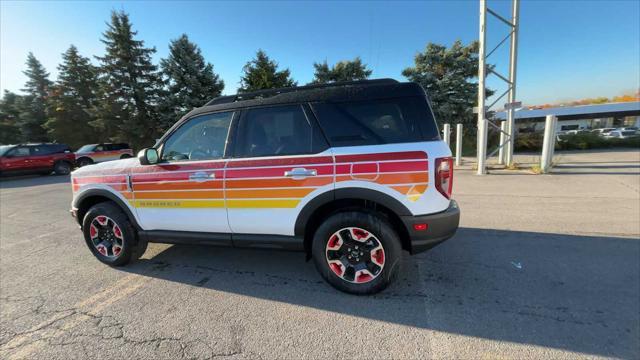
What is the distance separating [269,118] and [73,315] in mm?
2684

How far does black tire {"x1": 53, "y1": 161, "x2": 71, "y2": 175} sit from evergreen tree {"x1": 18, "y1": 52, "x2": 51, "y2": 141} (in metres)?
19.3

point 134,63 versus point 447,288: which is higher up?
point 134,63

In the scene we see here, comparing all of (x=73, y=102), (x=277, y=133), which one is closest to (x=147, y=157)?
(x=277, y=133)

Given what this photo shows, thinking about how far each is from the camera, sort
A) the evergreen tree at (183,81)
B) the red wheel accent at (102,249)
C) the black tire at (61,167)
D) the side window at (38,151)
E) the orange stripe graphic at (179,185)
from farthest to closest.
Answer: the evergreen tree at (183,81) < the black tire at (61,167) < the side window at (38,151) < the red wheel accent at (102,249) < the orange stripe graphic at (179,185)

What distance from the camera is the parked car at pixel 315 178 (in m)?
2.59

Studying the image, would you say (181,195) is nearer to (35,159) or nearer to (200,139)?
(200,139)

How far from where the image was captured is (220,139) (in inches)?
122

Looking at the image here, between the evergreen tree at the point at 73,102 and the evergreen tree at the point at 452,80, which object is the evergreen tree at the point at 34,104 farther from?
the evergreen tree at the point at 452,80

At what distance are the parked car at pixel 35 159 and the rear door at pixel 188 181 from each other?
1628cm

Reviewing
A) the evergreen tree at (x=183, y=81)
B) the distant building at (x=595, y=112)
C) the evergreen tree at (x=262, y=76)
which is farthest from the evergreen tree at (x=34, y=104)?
the distant building at (x=595, y=112)

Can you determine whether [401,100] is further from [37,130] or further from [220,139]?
[37,130]

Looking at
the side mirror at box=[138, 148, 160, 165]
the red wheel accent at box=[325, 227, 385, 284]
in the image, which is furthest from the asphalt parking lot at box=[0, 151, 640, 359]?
the side mirror at box=[138, 148, 160, 165]

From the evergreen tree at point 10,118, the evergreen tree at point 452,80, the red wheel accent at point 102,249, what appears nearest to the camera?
the red wheel accent at point 102,249

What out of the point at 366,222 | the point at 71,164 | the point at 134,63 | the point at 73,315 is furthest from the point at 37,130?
the point at 366,222
